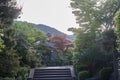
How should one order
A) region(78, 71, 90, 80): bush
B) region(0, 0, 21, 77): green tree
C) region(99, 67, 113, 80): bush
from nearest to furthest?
region(0, 0, 21, 77): green tree, region(99, 67, 113, 80): bush, region(78, 71, 90, 80): bush

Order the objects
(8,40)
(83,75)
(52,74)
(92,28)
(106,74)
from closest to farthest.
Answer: (106,74) → (8,40) → (83,75) → (52,74) → (92,28)

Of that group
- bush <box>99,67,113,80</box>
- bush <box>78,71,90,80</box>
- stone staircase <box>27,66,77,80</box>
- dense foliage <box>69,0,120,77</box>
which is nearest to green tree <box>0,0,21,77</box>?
stone staircase <box>27,66,77,80</box>

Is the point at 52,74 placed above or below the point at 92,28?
below

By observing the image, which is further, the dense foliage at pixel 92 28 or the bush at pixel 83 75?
the dense foliage at pixel 92 28

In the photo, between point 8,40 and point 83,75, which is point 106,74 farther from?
point 8,40

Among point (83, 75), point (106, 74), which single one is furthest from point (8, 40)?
point (106, 74)

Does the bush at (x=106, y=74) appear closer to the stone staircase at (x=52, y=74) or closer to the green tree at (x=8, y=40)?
the stone staircase at (x=52, y=74)

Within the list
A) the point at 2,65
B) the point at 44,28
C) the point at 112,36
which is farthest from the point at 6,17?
Result: the point at 44,28

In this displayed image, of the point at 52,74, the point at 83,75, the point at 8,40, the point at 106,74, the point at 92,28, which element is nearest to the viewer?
the point at 106,74

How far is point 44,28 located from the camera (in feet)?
198

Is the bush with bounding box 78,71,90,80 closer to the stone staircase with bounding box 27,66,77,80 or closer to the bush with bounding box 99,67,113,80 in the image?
the stone staircase with bounding box 27,66,77,80

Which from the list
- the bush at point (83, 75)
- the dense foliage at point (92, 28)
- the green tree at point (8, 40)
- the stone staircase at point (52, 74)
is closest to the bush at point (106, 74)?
the bush at point (83, 75)

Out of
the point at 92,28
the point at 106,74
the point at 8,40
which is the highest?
the point at 92,28

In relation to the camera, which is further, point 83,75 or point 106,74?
point 83,75
